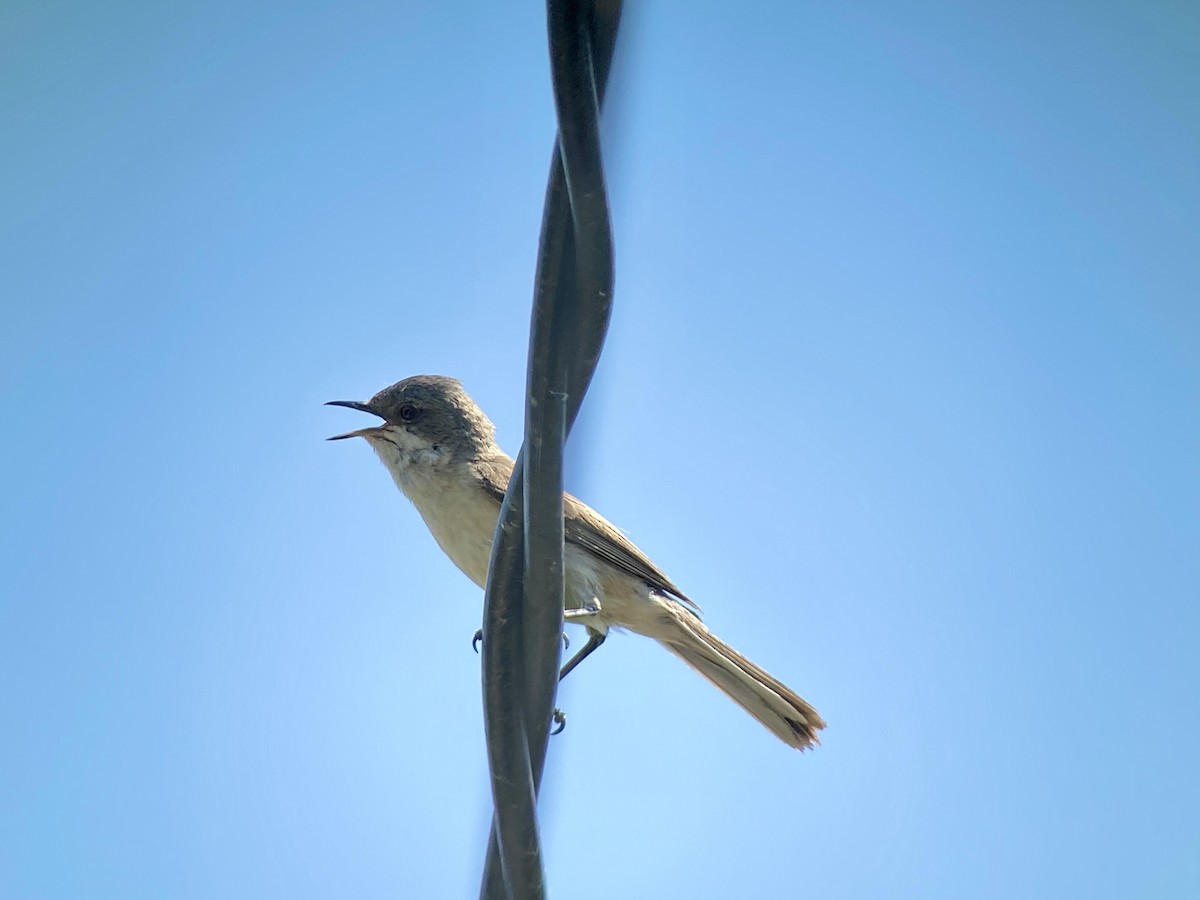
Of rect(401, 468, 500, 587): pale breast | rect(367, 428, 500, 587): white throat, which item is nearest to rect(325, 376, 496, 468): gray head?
rect(367, 428, 500, 587): white throat

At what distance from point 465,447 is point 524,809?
3730 millimetres

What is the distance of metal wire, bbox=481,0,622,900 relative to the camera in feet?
6.40

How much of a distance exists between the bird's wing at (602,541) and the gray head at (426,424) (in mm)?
325

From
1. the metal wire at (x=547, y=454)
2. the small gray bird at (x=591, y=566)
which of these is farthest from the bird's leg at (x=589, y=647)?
the metal wire at (x=547, y=454)

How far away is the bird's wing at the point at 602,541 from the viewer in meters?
5.33

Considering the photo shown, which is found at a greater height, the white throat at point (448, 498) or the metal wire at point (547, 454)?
the white throat at point (448, 498)

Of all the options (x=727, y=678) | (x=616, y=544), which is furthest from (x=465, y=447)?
(x=727, y=678)

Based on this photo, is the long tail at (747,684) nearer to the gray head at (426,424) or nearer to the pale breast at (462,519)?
the pale breast at (462,519)

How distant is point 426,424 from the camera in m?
5.99

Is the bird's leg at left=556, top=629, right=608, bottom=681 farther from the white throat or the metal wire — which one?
the metal wire

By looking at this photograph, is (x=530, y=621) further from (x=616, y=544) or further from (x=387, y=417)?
(x=387, y=417)

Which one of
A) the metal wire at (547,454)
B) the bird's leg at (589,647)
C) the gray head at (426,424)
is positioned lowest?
the metal wire at (547,454)

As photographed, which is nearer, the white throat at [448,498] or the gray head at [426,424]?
the white throat at [448,498]

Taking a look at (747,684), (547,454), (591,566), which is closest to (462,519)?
(591,566)
